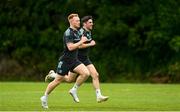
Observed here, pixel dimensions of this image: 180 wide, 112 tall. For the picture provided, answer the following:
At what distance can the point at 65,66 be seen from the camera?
673 inches

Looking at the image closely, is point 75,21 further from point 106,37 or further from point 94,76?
point 106,37

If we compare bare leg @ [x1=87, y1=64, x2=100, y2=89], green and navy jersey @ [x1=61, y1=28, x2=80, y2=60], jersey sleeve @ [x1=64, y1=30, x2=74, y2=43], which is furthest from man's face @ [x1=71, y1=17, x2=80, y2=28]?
bare leg @ [x1=87, y1=64, x2=100, y2=89]

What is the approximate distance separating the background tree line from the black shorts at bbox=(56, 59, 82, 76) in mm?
22873

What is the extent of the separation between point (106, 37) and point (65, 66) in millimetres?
24417

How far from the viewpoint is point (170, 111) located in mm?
15422

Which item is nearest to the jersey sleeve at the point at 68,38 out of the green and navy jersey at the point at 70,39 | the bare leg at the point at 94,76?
the green and navy jersey at the point at 70,39

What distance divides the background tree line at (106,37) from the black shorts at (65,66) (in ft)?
75.0

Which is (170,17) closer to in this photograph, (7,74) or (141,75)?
(141,75)

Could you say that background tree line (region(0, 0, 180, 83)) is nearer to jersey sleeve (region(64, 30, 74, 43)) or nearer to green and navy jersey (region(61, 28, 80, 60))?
green and navy jersey (region(61, 28, 80, 60))

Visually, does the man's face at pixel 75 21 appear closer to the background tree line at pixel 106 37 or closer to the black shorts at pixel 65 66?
the black shorts at pixel 65 66

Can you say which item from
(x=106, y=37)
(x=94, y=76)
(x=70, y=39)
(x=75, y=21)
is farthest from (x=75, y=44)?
(x=106, y=37)

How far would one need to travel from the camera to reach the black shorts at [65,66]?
56.0 feet

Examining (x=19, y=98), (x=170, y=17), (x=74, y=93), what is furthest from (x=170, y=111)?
(x=170, y=17)

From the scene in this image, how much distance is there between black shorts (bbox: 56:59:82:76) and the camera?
17058mm
